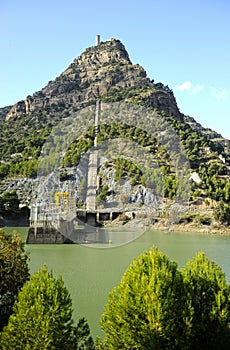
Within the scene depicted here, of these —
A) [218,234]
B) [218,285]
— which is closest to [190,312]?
[218,285]

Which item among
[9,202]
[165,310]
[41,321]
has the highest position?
[9,202]

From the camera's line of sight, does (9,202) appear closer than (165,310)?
No

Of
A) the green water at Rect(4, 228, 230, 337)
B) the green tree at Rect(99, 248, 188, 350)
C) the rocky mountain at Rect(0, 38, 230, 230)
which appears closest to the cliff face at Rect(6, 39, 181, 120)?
the rocky mountain at Rect(0, 38, 230, 230)

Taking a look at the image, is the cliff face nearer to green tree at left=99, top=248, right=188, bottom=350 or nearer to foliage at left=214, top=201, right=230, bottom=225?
foliage at left=214, top=201, right=230, bottom=225

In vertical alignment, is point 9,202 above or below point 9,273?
above

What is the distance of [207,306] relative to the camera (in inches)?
380

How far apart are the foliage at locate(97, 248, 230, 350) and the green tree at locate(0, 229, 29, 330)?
2.56 m

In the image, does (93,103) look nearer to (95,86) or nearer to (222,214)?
(95,86)

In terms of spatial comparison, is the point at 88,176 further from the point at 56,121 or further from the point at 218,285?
the point at 218,285

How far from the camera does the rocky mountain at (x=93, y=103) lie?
55.0 meters

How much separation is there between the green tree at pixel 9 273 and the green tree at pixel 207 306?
427 centimetres

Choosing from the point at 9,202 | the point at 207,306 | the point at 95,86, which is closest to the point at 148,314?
the point at 207,306

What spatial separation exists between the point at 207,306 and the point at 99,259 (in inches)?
622

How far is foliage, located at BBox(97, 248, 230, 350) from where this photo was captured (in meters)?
8.65
